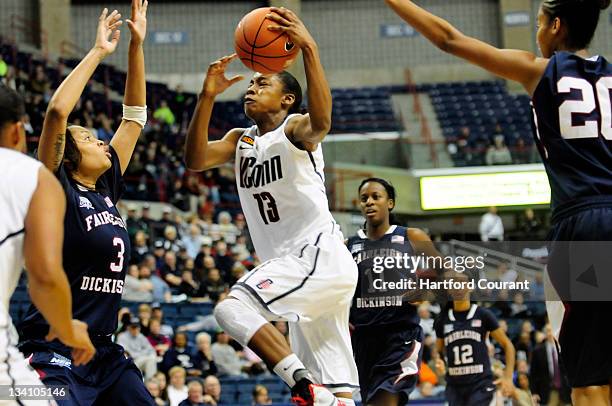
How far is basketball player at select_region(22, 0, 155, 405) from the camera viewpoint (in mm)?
4922

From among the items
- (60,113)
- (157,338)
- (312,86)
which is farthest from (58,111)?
(157,338)

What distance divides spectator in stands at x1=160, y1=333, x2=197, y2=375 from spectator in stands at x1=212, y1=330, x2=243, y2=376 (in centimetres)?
36

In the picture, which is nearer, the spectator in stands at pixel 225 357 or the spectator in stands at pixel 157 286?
the spectator in stands at pixel 225 357

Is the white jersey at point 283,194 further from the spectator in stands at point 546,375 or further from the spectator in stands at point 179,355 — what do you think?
the spectator in stands at point 546,375

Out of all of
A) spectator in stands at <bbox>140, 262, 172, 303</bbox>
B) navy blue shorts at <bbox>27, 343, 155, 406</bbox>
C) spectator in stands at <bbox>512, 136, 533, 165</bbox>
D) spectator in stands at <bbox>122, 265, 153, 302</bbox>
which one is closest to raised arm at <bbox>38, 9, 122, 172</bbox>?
navy blue shorts at <bbox>27, 343, 155, 406</bbox>

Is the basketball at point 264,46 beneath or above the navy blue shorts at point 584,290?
above

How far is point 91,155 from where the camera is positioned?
548 cm

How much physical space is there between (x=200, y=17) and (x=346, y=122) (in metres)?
5.73

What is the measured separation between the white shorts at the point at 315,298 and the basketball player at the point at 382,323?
5.82 ft

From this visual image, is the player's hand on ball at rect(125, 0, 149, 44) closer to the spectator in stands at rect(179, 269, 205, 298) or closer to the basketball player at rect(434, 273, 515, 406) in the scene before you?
the basketball player at rect(434, 273, 515, 406)

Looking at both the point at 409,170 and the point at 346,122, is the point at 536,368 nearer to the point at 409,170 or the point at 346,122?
the point at 409,170

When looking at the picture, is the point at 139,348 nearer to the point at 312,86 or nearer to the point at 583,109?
the point at 312,86

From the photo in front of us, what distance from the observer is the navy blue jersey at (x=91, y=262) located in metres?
5.07

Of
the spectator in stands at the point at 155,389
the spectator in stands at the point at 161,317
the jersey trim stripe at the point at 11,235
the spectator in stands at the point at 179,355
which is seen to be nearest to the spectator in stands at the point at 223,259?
the spectator in stands at the point at 161,317
